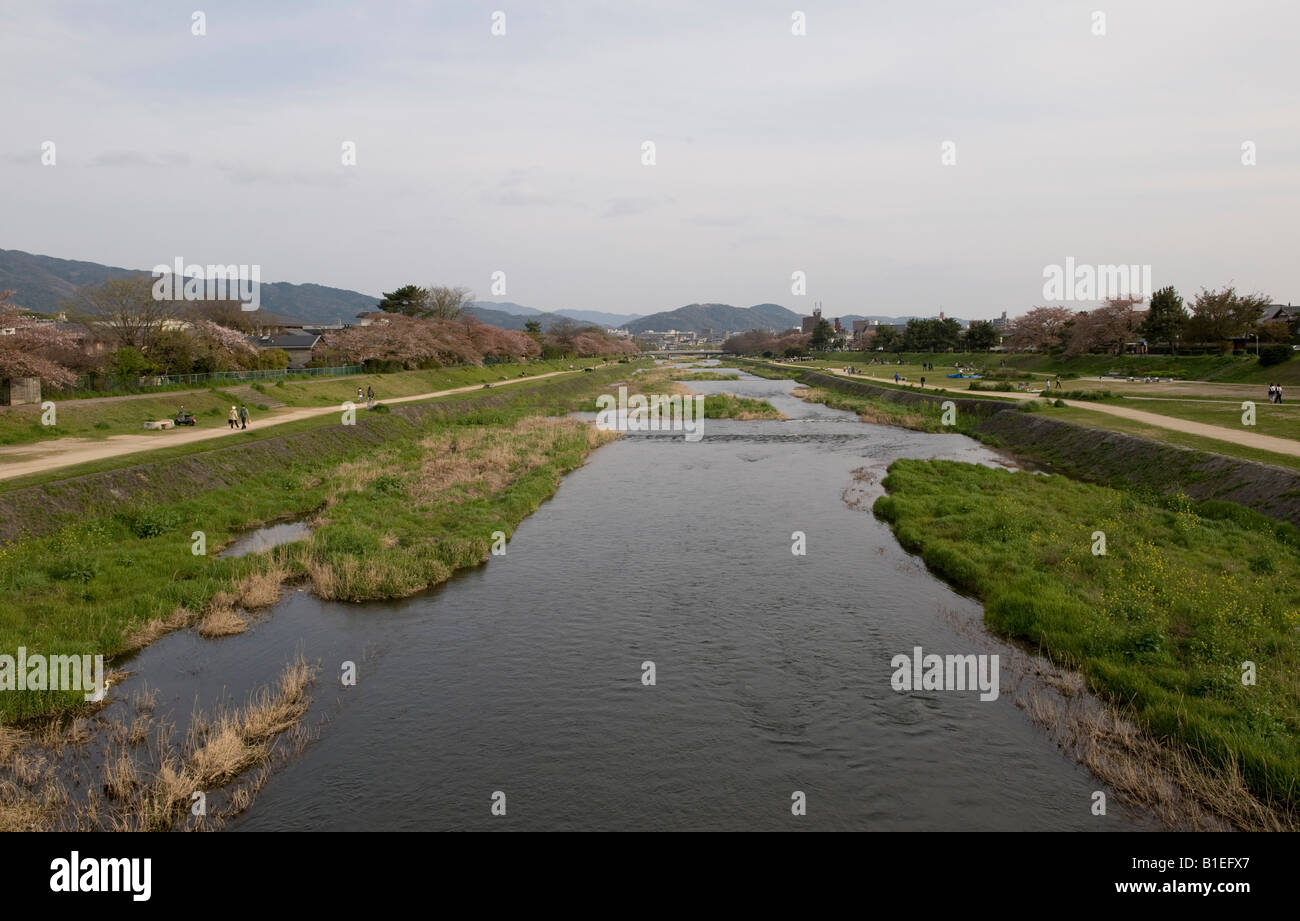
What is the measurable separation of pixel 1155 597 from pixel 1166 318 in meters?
75.5

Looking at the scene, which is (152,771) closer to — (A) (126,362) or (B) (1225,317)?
(A) (126,362)

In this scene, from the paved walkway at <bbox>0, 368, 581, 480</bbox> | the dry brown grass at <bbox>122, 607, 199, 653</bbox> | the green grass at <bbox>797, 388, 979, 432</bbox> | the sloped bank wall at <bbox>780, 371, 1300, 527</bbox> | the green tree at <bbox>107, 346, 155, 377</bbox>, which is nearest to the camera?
the dry brown grass at <bbox>122, 607, 199, 653</bbox>

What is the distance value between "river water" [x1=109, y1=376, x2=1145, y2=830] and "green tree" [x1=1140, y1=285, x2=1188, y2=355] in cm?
6989

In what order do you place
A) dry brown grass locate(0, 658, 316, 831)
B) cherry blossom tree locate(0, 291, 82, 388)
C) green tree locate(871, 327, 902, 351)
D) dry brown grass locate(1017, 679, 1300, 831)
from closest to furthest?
1. dry brown grass locate(1017, 679, 1300, 831)
2. dry brown grass locate(0, 658, 316, 831)
3. cherry blossom tree locate(0, 291, 82, 388)
4. green tree locate(871, 327, 902, 351)

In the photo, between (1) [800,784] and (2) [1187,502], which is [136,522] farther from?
(2) [1187,502]

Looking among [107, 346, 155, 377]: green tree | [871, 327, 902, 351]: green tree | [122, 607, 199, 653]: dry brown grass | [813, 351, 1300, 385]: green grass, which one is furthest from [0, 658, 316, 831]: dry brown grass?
[871, 327, 902, 351]: green tree

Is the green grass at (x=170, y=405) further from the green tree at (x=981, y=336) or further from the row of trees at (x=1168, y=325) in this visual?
the green tree at (x=981, y=336)

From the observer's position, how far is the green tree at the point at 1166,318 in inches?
2963

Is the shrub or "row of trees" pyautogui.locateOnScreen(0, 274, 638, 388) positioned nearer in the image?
"row of trees" pyautogui.locateOnScreen(0, 274, 638, 388)

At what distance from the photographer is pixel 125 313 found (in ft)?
161

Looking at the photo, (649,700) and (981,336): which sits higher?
(981,336)

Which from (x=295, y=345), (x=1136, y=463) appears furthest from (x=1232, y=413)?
(x=295, y=345)

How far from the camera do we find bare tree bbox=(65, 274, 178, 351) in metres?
49.2

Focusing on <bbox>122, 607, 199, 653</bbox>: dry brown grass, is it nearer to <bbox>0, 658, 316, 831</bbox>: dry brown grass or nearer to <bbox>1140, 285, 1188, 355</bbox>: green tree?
<bbox>0, 658, 316, 831</bbox>: dry brown grass
